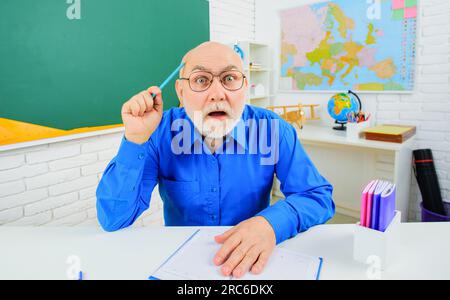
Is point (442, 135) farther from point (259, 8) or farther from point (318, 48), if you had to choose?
point (259, 8)

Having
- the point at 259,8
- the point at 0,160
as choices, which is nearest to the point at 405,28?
the point at 259,8

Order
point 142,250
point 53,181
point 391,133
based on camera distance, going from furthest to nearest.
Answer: point 391,133, point 53,181, point 142,250

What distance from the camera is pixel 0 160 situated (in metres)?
1.71

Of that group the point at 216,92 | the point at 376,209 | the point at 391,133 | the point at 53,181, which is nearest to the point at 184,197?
the point at 216,92

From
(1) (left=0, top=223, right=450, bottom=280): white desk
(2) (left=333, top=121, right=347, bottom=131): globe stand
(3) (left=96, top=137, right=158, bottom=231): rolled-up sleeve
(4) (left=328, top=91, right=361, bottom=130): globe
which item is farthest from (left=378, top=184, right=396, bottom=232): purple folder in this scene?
(2) (left=333, top=121, right=347, bottom=131): globe stand

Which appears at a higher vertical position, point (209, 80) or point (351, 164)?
point (209, 80)

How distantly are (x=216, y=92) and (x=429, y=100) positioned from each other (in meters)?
2.30

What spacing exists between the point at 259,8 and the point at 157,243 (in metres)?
3.38

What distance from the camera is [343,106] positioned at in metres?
2.89

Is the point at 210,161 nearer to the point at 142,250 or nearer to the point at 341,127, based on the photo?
the point at 142,250

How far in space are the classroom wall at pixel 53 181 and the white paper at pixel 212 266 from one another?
139 centimetres

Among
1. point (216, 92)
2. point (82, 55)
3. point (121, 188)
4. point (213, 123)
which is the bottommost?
point (121, 188)

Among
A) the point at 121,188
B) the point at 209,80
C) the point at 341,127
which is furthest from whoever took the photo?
the point at 341,127

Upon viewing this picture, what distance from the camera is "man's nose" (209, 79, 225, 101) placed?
1077 millimetres
